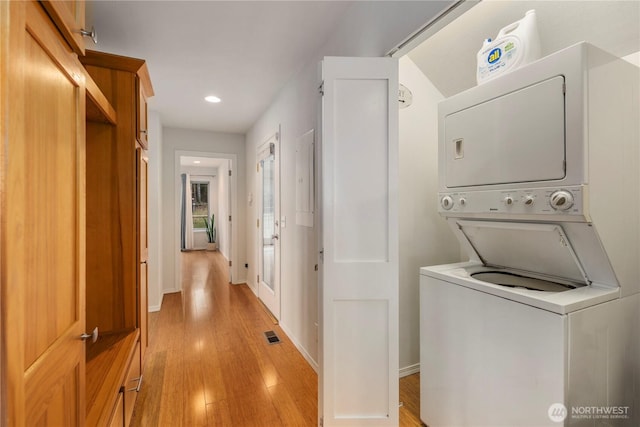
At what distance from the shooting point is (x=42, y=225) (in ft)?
2.22

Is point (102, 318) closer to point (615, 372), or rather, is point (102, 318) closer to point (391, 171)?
point (391, 171)

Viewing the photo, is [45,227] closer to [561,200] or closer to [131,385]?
[131,385]

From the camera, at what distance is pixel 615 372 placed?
1188 millimetres

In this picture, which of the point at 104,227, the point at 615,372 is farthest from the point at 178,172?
the point at 615,372

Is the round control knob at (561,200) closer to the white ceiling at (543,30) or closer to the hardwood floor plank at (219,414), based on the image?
the white ceiling at (543,30)

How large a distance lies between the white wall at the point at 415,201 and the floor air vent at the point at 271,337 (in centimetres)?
124

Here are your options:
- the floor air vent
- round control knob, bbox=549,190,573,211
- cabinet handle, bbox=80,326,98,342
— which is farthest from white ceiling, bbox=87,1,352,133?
the floor air vent

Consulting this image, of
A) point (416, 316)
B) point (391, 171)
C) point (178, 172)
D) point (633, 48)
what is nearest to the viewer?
point (633, 48)

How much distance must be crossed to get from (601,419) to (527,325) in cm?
49

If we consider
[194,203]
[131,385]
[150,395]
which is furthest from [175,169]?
[194,203]

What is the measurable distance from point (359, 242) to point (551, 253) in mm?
Answer: 883

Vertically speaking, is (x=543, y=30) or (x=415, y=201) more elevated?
(x=543, y=30)

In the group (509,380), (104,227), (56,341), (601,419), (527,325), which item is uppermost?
(104,227)

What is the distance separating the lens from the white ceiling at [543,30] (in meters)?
1.31
